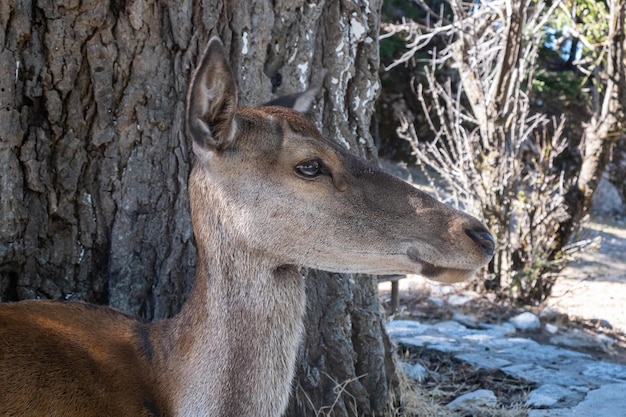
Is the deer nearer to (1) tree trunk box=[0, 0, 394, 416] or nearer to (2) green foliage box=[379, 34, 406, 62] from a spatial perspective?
(1) tree trunk box=[0, 0, 394, 416]

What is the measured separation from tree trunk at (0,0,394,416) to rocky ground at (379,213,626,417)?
1231 mm

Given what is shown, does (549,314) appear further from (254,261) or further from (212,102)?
(212,102)

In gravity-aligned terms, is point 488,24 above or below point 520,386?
above

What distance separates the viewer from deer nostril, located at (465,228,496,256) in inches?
118

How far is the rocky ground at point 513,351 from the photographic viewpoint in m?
4.94

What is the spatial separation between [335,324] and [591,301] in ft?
20.8

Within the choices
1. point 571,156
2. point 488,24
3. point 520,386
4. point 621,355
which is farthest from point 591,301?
point 571,156

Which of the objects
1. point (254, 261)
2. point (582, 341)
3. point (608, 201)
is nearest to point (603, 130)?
point (582, 341)

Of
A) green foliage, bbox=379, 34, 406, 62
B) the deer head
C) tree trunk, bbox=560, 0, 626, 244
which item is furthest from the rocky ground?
green foliage, bbox=379, 34, 406, 62

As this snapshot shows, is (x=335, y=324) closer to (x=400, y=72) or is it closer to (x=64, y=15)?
(x=64, y=15)

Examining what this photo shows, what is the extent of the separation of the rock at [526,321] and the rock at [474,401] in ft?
8.67

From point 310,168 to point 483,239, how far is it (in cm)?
73

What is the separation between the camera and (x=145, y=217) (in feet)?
13.4

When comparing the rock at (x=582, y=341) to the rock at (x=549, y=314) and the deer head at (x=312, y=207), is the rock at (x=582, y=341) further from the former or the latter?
the deer head at (x=312, y=207)
